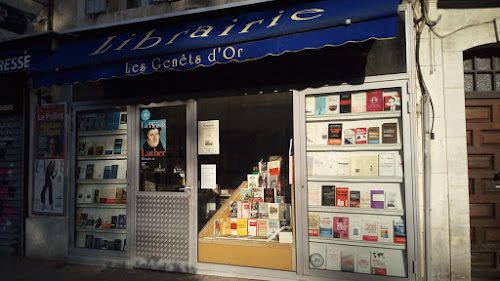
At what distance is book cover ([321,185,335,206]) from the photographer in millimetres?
4930

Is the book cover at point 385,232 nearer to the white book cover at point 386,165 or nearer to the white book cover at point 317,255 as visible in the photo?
the white book cover at point 386,165

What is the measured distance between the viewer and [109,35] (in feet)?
18.4

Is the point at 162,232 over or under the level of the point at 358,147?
under

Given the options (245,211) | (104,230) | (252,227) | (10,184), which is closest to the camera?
(252,227)

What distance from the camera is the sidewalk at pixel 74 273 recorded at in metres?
5.31

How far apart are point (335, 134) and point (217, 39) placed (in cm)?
198

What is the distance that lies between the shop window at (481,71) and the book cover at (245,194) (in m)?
3.29

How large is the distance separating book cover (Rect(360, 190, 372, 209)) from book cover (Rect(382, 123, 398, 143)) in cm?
71

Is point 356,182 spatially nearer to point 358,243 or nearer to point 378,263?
point 358,243

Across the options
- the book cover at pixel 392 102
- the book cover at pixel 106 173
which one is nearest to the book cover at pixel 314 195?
the book cover at pixel 392 102

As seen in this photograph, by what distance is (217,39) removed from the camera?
15.2 feet

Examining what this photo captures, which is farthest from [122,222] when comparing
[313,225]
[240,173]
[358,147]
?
[358,147]

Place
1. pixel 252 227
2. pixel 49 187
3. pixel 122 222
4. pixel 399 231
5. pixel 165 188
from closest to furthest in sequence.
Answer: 1. pixel 399 231
2. pixel 252 227
3. pixel 165 188
4. pixel 122 222
5. pixel 49 187

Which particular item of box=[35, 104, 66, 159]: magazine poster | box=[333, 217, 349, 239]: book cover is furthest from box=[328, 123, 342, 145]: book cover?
box=[35, 104, 66, 159]: magazine poster
